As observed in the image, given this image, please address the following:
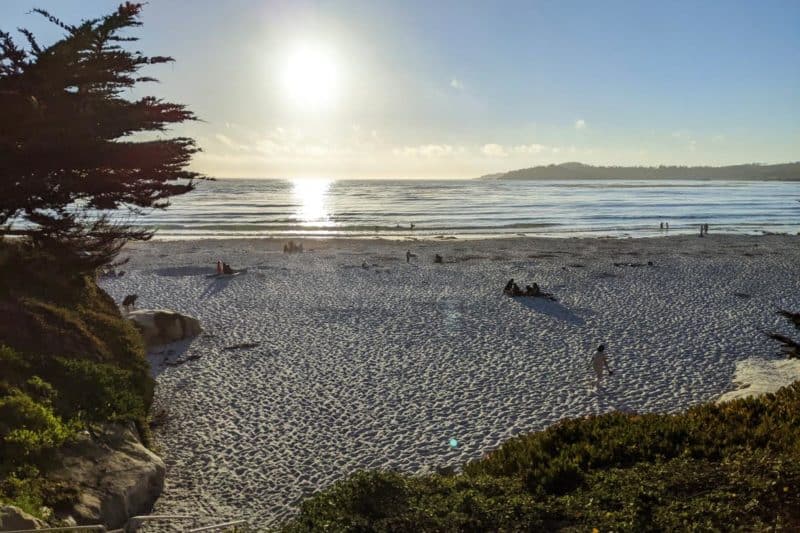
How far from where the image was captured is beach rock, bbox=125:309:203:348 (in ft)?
66.5

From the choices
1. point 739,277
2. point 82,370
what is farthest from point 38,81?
point 739,277

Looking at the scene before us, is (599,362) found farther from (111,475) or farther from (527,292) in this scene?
(111,475)

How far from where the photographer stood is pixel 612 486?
24.0ft

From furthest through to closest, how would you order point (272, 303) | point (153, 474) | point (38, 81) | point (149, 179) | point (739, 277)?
point (739, 277)
point (272, 303)
point (149, 179)
point (38, 81)
point (153, 474)

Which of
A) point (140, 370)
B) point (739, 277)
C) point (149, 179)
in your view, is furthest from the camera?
point (739, 277)

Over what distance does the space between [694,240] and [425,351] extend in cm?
4280

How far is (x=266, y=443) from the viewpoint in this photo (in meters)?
12.7

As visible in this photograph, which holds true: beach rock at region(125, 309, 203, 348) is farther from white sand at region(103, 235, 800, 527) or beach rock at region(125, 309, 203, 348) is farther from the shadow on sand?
the shadow on sand

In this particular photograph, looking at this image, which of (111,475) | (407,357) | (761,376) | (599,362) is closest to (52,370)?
(111,475)

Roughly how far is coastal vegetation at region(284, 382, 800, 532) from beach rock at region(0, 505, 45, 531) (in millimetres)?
3243

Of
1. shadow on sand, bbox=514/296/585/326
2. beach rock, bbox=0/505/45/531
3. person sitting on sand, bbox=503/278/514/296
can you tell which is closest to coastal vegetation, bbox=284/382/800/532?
beach rock, bbox=0/505/45/531

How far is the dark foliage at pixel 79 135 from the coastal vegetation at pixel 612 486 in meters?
8.34

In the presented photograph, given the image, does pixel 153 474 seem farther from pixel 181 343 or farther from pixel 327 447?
pixel 181 343

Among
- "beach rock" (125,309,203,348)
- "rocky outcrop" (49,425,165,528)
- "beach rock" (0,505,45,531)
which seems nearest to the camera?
"beach rock" (0,505,45,531)
